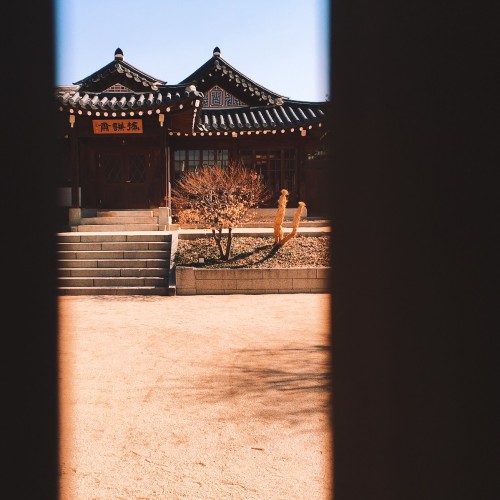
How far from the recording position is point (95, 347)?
484 centimetres

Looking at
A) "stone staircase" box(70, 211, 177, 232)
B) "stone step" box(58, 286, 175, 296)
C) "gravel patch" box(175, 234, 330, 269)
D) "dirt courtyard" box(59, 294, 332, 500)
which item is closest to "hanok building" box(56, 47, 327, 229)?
"stone staircase" box(70, 211, 177, 232)

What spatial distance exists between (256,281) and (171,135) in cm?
967

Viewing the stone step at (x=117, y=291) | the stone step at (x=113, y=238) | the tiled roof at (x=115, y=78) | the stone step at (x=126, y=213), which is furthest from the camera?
the tiled roof at (x=115, y=78)

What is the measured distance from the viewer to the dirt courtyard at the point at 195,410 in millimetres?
2148

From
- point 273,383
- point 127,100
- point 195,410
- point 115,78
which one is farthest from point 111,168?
point 195,410

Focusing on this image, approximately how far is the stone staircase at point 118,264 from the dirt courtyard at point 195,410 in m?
2.72

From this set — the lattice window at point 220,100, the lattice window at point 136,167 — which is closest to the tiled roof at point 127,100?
the lattice window at point 136,167

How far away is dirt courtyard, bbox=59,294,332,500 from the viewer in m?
2.15

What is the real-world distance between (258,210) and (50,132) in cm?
1537

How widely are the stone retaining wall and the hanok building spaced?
5.81 m

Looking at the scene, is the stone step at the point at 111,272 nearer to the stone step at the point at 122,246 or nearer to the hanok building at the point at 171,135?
the stone step at the point at 122,246

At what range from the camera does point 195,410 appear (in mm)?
3074

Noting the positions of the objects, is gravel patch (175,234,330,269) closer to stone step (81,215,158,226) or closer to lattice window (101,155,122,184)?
stone step (81,215,158,226)

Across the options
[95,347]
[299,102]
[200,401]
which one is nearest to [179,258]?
[95,347]
